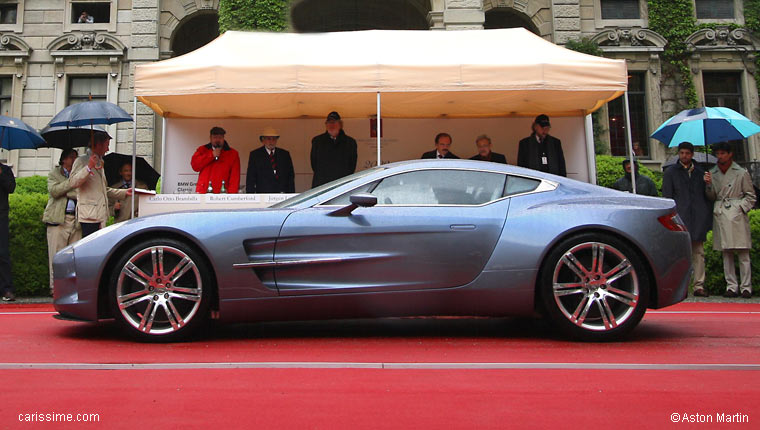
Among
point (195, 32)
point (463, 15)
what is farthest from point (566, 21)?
point (195, 32)

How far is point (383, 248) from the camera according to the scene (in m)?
4.40

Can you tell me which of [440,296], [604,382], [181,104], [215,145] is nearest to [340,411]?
[604,382]

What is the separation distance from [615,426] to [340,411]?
1.17 meters

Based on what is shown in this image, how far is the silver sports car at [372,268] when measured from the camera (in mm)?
4348

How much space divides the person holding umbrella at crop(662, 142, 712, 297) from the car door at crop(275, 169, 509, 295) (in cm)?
507

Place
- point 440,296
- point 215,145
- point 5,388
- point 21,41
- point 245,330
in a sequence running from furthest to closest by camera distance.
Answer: point 21,41
point 215,145
point 245,330
point 440,296
point 5,388

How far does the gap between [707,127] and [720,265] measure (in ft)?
6.36

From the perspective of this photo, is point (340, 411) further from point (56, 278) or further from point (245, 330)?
point (56, 278)

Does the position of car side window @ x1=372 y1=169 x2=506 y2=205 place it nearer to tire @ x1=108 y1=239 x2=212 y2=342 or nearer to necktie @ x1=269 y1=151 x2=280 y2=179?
tire @ x1=108 y1=239 x2=212 y2=342

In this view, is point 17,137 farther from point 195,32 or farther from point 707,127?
point 195,32

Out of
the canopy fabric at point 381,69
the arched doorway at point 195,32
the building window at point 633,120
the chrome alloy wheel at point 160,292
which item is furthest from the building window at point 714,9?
the chrome alloy wheel at point 160,292

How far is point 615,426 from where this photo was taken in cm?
254

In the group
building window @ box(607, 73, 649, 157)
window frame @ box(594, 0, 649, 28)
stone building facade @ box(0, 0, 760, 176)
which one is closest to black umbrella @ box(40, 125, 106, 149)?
stone building facade @ box(0, 0, 760, 176)

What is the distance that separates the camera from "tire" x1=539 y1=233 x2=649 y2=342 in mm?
4363
